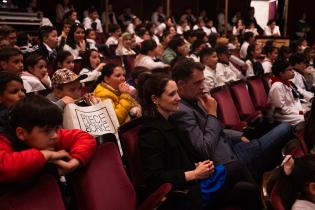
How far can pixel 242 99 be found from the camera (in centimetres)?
358

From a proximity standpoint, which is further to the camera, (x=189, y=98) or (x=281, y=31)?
(x=281, y=31)

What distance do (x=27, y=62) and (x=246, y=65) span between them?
10.2 ft

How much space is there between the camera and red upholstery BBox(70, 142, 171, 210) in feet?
4.85

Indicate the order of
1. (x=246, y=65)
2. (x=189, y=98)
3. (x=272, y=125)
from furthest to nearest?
1. (x=246, y=65)
2. (x=272, y=125)
3. (x=189, y=98)

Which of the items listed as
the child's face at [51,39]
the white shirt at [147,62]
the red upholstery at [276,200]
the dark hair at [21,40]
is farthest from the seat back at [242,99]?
the dark hair at [21,40]

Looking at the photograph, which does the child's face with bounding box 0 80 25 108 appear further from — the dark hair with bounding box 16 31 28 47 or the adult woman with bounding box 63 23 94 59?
the adult woman with bounding box 63 23 94 59

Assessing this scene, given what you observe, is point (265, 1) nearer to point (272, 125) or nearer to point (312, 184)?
point (272, 125)

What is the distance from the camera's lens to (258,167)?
2467mm

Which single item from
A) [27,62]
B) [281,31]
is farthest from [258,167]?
[281,31]

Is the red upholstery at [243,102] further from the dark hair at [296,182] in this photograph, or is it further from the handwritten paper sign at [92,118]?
the dark hair at [296,182]

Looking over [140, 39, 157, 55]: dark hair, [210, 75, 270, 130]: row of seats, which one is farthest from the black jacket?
[140, 39, 157, 55]: dark hair

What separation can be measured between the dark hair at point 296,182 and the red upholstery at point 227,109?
1.43 metres

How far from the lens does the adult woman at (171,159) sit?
1.78 metres

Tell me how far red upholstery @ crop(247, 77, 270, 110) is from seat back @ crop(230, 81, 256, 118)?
0.13 metres
